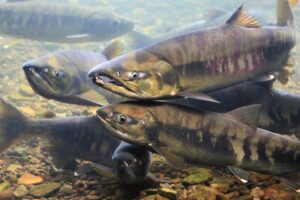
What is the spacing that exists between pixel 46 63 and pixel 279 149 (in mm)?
2891

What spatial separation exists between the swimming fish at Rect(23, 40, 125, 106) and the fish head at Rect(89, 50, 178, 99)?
1458mm

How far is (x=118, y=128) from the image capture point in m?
2.96

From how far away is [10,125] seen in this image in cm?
413

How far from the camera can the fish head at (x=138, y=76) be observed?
286cm

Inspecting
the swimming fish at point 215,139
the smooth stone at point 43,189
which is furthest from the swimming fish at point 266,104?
the smooth stone at point 43,189

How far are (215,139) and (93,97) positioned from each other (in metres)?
1.89

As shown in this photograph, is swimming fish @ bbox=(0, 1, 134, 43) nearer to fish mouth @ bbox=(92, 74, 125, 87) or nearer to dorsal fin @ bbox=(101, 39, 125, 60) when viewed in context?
dorsal fin @ bbox=(101, 39, 125, 60)

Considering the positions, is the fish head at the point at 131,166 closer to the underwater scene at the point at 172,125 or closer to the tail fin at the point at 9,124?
the underwater scene at the point at 172,125

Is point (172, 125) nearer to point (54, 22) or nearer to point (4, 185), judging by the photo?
point (4, 185)

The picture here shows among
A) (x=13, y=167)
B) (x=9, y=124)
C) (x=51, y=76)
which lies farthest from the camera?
(x=51, y=76)

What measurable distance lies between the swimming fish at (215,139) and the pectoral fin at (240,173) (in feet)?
0.15

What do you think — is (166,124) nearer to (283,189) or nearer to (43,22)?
(283,189)

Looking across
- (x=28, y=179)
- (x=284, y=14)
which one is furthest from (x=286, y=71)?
(x=28, y=179)

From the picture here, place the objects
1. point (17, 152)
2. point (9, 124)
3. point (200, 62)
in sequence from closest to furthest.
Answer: point (200, 62), point (9, 124), point (17, 152)
